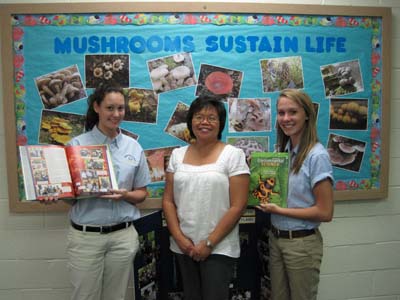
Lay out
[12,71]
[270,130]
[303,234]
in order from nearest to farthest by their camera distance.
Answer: [303,234] < [12,71] < [270,130]

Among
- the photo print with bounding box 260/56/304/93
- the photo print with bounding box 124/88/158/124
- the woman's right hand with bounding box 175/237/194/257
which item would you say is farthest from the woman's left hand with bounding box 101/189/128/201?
the photo print with bounding box 260/56/304/93

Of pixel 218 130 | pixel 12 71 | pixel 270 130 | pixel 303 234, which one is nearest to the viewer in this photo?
pixel 303 234

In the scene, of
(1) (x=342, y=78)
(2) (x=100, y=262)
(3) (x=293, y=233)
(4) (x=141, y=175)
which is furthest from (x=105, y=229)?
(1) (x=342, y=78)

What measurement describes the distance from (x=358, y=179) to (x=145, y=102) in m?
1.50

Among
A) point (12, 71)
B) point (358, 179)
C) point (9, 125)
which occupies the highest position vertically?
point (12, 71)

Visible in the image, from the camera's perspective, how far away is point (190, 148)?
5.92 feet

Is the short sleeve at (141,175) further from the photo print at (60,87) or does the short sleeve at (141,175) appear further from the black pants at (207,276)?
the photo print at (60,87)

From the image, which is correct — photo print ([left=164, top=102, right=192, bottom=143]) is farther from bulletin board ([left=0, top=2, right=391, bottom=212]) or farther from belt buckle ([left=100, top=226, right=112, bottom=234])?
belt buckle ([left=100, top=226, right=112, bottom=234])

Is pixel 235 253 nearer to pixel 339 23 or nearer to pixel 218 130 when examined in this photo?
pixel 218 130

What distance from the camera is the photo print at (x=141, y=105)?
6.90ft

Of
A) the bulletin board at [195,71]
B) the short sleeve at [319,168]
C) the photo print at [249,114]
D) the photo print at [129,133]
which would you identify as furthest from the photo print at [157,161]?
the short sleeve at [319,168]

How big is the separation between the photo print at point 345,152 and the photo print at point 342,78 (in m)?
0.30

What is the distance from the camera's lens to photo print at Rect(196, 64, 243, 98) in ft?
6.98

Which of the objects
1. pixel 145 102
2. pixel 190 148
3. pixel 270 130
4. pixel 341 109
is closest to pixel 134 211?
pixel 190 148
